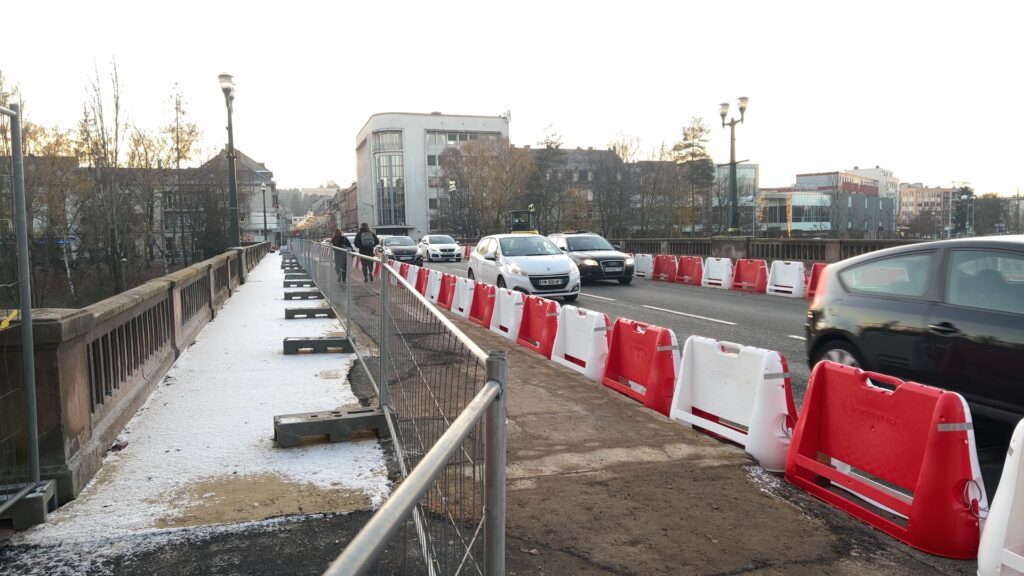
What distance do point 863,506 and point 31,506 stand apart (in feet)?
15.6

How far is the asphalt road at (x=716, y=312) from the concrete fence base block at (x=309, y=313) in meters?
5.35

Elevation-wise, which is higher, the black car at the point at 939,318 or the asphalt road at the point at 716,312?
the black car at the point at 939,318

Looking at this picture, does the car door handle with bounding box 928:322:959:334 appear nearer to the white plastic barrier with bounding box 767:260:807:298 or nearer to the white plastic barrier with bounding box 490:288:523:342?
the white plastic barrier with bounding box 490:288:523:342

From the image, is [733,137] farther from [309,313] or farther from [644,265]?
[309,313]

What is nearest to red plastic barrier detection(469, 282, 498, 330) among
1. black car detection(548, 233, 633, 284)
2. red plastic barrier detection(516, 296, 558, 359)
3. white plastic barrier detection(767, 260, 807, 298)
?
red plastic barrier detection(516, 296, 558, 359)

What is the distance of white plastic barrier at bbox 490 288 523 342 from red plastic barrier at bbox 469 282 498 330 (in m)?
0.23

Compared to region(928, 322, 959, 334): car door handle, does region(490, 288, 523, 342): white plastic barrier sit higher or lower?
lower

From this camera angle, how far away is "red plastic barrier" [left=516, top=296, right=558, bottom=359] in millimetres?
9492

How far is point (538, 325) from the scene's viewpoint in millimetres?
10320

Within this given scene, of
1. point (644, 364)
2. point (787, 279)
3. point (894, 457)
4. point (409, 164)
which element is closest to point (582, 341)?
point (644, 364)

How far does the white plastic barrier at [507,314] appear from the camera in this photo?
10984mm

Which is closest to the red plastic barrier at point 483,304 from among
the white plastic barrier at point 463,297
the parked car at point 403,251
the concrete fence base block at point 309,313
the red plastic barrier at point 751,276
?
the white plastic barrier at point 463,297

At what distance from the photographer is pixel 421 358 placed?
4.01 meters

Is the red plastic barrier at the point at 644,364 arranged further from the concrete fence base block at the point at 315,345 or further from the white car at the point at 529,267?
the white car at the point at 529,267
